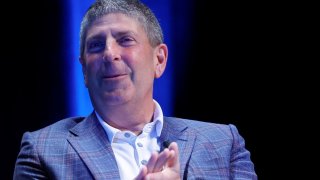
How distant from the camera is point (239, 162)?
184cm

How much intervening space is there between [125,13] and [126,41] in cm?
12

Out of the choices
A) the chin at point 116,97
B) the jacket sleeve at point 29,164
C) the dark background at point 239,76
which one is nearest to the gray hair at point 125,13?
the chin at point 116,97

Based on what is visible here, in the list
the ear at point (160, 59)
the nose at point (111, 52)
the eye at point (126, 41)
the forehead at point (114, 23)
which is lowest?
the ear at point (160, 59)

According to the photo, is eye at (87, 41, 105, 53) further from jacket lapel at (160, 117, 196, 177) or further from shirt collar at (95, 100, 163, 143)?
jacket lapel at (160, 117, 196, 177)

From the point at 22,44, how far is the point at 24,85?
0.66ft

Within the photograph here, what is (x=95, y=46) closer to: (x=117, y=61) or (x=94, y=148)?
(x=117, y=61)

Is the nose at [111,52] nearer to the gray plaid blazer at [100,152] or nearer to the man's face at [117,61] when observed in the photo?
the man's face at [117,61]

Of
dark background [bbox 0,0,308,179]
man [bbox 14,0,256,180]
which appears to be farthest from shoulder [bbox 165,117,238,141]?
dark background [bbox 0,0,308,179]

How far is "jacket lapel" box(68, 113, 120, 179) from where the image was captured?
1600 millimetres

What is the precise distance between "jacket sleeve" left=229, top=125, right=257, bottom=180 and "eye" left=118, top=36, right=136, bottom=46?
20.5 inches

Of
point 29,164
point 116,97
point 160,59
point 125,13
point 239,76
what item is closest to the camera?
point 29,164

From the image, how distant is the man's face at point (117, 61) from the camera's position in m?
1.73

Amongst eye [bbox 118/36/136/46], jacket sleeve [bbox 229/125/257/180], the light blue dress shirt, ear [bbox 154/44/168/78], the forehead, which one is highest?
the forehead

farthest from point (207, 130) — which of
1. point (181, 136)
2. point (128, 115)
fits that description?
point (128, 115)
